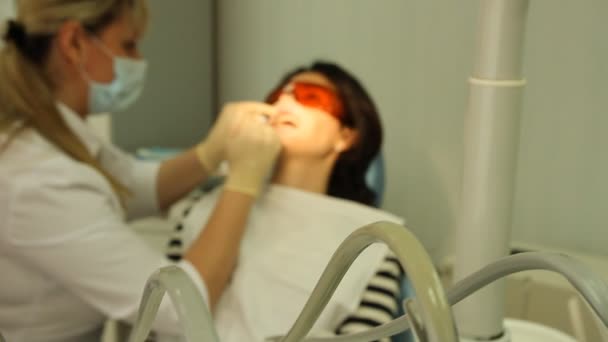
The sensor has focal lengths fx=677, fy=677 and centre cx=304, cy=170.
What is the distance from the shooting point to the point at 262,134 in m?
1.29


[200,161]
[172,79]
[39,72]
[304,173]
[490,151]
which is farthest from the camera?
[172,79]

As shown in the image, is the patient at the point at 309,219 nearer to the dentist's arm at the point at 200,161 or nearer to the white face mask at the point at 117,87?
the dentist's arm at the point at 200,161

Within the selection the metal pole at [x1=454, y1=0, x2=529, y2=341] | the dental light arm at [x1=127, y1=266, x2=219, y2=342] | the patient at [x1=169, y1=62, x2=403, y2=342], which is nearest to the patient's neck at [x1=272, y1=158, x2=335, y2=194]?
the patient at [x1=169, y1=62, x2=403, y2=342]

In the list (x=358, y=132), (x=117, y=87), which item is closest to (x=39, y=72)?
(x=117, y=87)

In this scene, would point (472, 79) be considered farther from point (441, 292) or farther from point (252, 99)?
point (252, 99)

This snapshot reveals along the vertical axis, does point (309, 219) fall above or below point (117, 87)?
below

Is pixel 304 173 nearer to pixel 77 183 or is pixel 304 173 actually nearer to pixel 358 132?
pixel 358 132

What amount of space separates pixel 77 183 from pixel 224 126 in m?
0.35

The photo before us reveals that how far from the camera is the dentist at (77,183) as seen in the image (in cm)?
110

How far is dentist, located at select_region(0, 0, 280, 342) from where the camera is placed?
3.59 feet

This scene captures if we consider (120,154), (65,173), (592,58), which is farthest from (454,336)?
(120,154)

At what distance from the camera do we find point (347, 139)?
54.3 inches

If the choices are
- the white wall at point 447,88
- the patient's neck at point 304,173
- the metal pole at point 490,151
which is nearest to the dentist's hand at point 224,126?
the patient's neck at point 304,173

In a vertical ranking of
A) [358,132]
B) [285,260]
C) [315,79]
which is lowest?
[285,260]
